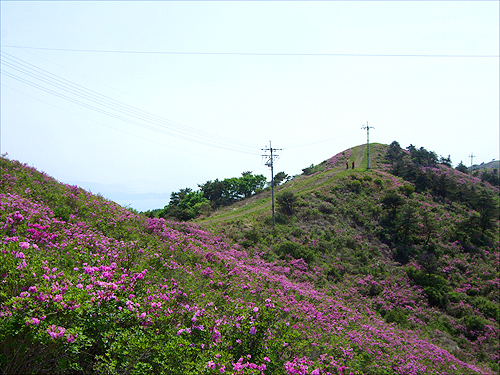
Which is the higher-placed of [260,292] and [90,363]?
[90,363]

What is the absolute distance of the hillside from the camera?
3.96 metres

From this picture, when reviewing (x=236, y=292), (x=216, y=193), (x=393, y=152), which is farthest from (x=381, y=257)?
(x=393, y=152)

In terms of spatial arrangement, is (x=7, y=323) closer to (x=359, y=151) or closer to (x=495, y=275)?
(x=495, y=275)

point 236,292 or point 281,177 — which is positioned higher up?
point 281,177

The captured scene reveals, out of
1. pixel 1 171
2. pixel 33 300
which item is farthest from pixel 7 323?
pixel 1 171

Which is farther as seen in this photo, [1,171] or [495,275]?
[495,275]

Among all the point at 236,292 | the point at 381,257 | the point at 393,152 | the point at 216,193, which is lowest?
the point at 381,257

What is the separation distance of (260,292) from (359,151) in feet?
215

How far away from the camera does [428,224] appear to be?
27516 millimetres

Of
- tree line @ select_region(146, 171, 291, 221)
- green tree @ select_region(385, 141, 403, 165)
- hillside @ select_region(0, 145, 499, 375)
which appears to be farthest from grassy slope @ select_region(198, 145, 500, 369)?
green tree @ select_region(385, 141, 403, 165)

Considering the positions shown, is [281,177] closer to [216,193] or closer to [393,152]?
[216,193]

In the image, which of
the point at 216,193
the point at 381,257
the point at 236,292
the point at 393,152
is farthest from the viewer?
the point at 393,152

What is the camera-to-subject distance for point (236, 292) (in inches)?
354

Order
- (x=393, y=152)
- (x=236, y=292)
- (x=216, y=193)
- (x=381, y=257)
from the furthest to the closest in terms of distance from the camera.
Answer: (x=393, y=152) < (x=216, y=193) < (x=381, y=257) < (x=236, y=292)
